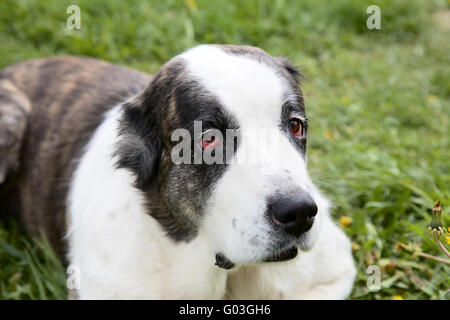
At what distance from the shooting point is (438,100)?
232 inches

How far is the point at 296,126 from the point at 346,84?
133 inches

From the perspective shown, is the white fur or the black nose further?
the white fur

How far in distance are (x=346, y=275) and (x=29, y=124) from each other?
2.37 m

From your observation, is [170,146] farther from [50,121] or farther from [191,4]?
[191,4]

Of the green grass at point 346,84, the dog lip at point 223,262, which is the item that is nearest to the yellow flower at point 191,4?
the green grass at point 346,84

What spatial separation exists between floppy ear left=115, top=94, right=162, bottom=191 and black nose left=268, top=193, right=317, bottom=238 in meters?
0.82

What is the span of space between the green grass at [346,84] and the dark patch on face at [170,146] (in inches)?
41.3

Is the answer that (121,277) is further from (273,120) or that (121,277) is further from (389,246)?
(389,246)

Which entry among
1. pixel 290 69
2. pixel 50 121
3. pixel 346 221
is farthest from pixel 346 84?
pixel 50 121

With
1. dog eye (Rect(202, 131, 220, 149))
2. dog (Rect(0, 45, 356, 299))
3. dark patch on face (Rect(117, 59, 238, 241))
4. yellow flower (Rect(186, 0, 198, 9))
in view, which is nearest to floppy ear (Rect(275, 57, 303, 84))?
dog (Rect(0, 45, 356, 299))

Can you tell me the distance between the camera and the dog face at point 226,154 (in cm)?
253

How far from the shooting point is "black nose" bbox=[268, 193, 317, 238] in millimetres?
2453

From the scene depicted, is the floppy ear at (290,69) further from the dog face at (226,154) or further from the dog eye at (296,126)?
the dog eye at (296,126)

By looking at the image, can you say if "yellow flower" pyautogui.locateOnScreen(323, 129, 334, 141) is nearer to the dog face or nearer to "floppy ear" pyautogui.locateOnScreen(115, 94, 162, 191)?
the dog face
